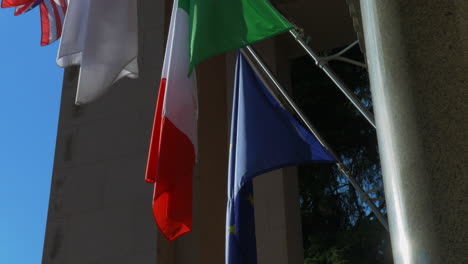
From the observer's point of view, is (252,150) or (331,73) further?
(331,73)

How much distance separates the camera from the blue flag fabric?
4367 millimetres

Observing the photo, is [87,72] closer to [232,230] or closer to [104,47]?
[104,47]

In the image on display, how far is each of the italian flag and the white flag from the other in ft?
1.39

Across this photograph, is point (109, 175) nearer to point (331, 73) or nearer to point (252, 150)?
point (252, 150)

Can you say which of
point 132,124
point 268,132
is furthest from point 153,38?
point 268,132

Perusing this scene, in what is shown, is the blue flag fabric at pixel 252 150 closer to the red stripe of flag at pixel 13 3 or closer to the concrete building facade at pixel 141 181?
the concrete building facade at pixel 141 181

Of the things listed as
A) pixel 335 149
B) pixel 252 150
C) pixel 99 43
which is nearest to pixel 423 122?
pixel 252 150

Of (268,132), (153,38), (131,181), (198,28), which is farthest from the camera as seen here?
(153,38)

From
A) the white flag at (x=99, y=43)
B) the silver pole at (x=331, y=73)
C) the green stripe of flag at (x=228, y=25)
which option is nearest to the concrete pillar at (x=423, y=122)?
the green stripe of flag at (x=228, y=25)

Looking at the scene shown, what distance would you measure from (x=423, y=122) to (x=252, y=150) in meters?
3.08

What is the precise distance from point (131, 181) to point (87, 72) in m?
1.75

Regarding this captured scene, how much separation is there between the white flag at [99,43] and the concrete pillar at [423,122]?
134 inches

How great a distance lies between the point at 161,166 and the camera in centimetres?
438

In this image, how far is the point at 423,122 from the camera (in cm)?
145
